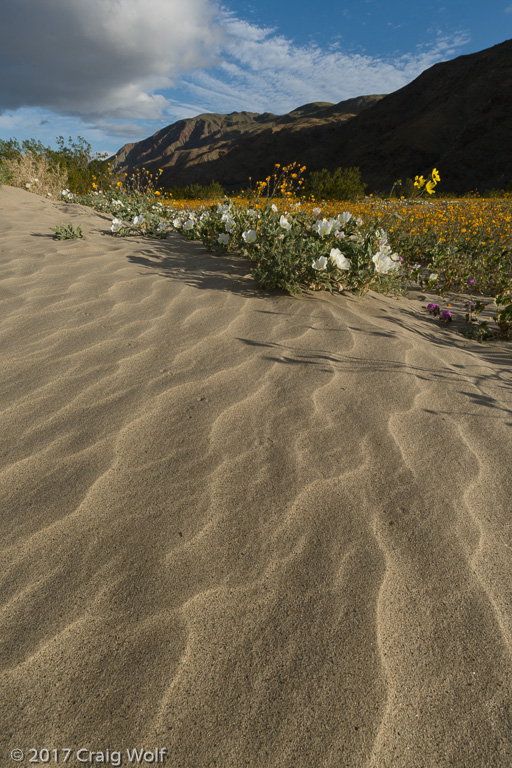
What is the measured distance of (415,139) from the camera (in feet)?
147

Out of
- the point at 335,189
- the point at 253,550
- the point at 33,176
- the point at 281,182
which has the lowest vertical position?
the point at 253,550

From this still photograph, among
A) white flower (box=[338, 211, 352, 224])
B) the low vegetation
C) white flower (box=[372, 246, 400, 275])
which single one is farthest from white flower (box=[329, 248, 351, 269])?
white flower (box=[338, 211, 352, 224])

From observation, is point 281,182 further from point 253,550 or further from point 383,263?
point 253,550

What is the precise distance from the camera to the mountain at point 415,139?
3728 cm

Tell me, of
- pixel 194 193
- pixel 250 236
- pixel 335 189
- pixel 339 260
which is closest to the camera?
pixel 339 260

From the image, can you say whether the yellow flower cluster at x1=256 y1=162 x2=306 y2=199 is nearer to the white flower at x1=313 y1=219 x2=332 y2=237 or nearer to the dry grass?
the white flower at x1=313 y1=219 x2=332 y2=237

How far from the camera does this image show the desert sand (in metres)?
0.88

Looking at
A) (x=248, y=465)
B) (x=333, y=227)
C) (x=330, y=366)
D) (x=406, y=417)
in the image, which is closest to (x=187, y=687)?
(x=248, y=465)

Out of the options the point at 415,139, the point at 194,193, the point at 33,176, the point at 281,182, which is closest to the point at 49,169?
the point at 33,176

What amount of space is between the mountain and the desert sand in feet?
74.8

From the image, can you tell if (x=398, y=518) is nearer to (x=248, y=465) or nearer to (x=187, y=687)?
(x=248, y=465)

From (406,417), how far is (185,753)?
142 cm

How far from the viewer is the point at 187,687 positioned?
0.93 metres

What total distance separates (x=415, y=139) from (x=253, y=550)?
5396cm
